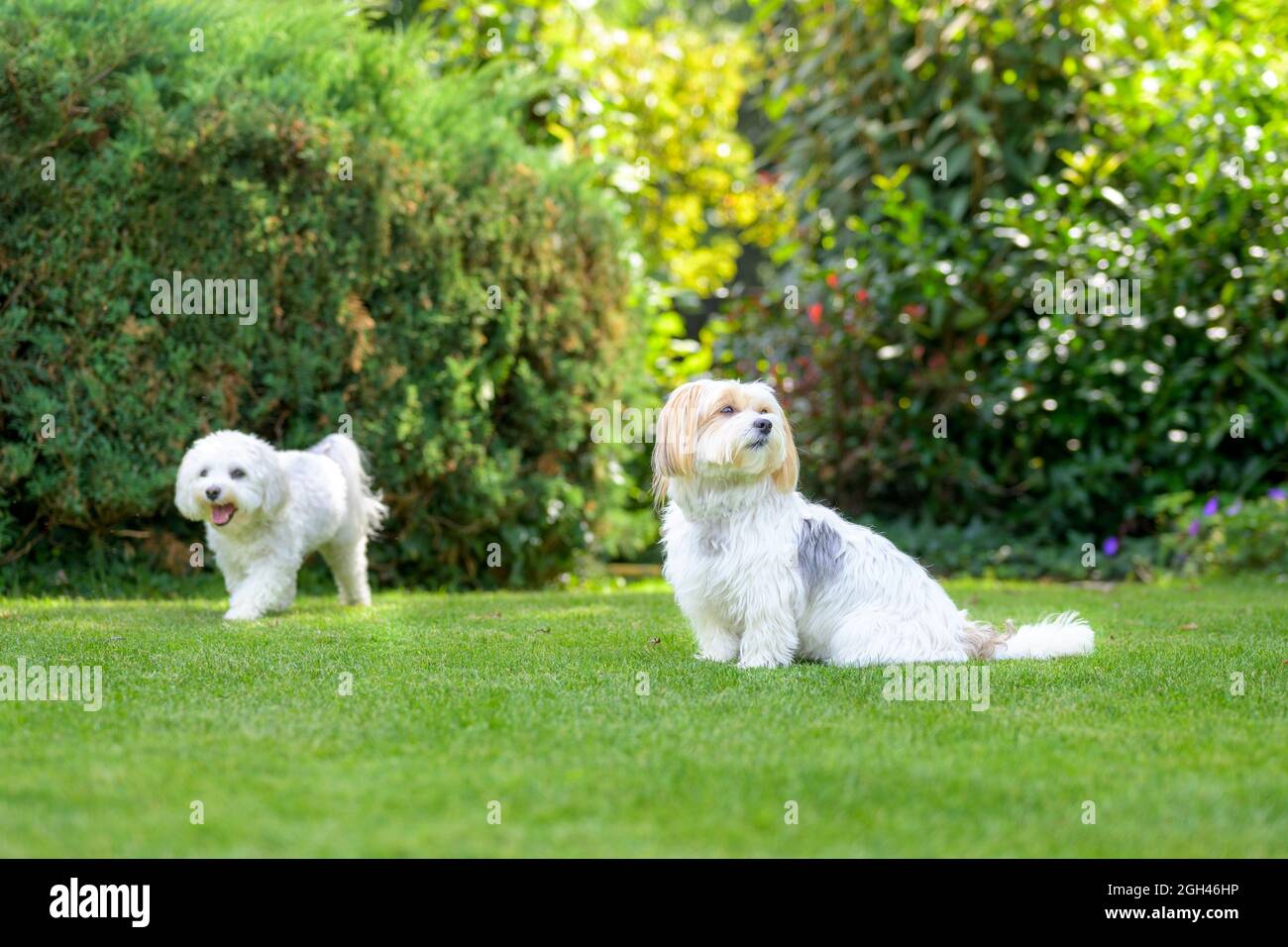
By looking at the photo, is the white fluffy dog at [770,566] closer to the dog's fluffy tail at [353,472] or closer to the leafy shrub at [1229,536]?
the dog's fluffy tail at [353,472]

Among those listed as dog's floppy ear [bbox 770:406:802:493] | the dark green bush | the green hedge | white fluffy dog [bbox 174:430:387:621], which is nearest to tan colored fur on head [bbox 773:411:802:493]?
dog's floppy ear [bbox 770:406:802:493]

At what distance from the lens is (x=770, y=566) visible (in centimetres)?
578

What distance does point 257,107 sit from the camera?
8.67m

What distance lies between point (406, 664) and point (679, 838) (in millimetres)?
2648

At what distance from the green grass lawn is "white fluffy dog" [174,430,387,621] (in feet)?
2.85

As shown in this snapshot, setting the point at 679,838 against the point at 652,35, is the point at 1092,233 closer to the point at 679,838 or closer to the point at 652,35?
the point at 652,35


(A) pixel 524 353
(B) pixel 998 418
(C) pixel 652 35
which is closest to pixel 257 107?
(A) pixel 524 353

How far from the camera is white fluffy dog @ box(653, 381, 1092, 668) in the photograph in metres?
5.75

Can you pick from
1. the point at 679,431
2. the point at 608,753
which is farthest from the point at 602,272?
the point at 608,753

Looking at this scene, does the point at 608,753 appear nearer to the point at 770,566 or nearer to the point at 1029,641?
the point at 770,566

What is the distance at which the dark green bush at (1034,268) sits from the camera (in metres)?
11.2

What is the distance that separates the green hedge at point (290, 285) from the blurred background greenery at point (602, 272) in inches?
0.9

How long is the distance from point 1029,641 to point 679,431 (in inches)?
69.0

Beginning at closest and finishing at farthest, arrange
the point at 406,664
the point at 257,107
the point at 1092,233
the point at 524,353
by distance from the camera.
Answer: the point at 406,664, the point at 257,107, the point at 524,353, the point at 1092,233
